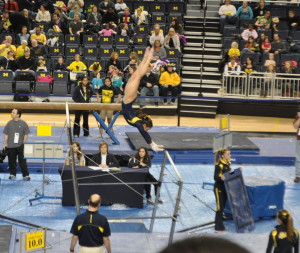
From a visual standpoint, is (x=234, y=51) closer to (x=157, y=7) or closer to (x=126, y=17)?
(x=157, y=7)

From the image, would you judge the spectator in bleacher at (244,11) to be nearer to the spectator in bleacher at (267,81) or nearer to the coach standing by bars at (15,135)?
the spectator in bleacher at (267,81)

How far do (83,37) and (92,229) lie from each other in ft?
44.3

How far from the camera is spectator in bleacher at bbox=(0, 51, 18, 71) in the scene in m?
19.2

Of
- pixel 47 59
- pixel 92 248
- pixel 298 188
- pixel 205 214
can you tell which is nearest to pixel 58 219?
pixel 205 214

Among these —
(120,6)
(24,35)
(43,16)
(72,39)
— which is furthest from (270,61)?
(24,35)

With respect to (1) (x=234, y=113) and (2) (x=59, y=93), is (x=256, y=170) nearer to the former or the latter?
(1) (x=234, y=113)

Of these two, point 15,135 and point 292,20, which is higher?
point 292,20

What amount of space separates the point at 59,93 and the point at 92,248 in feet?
36.8

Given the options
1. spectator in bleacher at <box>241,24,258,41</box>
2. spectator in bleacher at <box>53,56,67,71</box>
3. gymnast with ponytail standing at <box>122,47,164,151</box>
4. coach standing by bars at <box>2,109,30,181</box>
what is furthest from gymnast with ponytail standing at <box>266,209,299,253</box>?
spectator in bleacher at <box>241,24,258,41</box>

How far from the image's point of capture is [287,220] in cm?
758

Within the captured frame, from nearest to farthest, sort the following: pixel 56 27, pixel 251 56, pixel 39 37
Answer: pixel 251 56, pixel 39 37, pixel 56 27

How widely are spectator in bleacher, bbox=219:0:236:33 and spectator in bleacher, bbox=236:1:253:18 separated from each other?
0.26 m

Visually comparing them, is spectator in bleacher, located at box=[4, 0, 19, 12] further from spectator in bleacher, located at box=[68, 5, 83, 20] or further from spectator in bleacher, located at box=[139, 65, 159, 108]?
spectator in bleacher, located at box=[139, 65, 159, 108]

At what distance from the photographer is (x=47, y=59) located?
19547 millimetres
